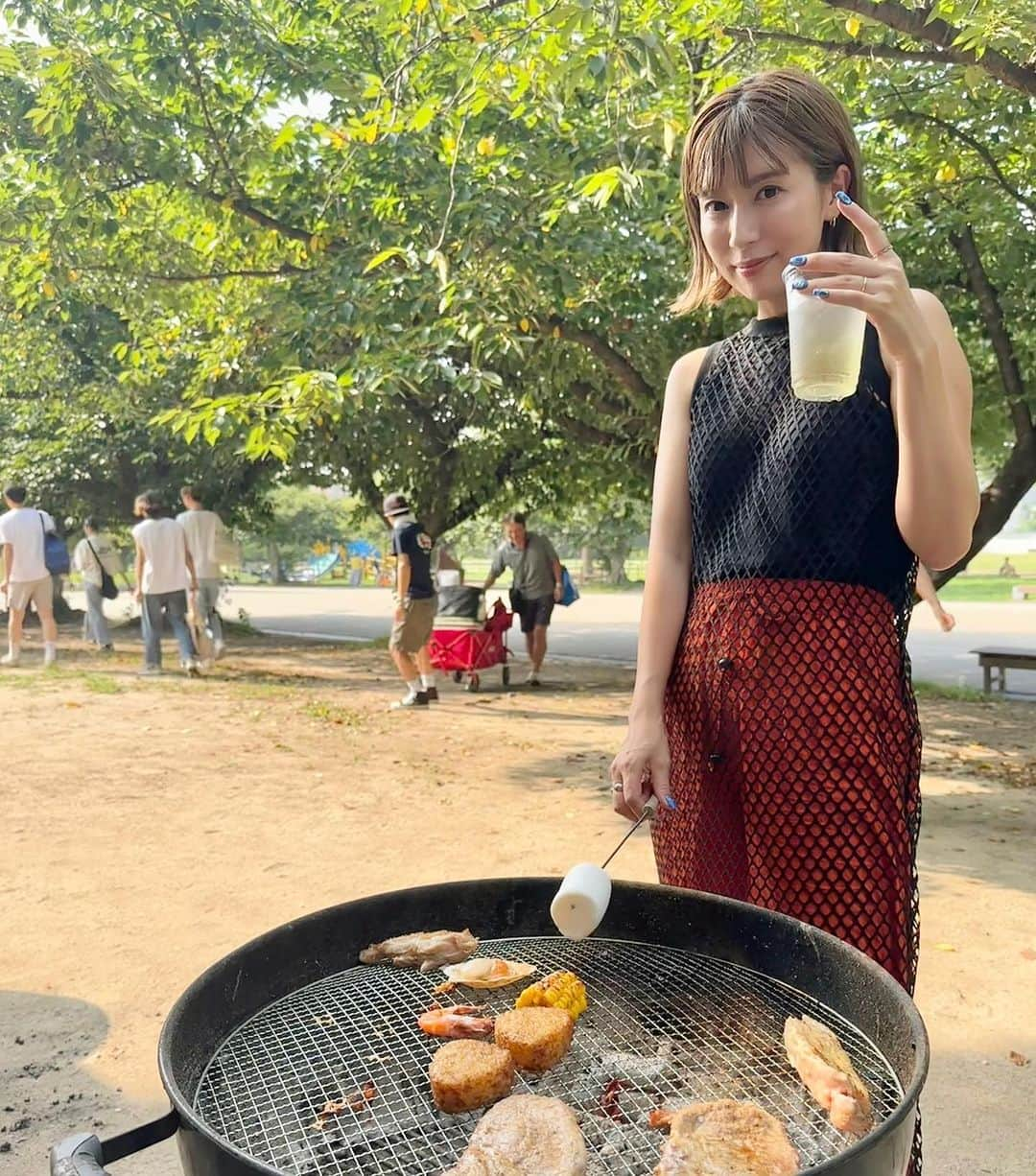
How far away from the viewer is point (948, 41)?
4.36 metres

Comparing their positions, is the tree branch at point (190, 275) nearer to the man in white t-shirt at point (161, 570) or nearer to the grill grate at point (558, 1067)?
the man in white t-shirt at point (161, 570)

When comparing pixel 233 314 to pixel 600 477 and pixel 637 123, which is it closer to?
pixel 637 123

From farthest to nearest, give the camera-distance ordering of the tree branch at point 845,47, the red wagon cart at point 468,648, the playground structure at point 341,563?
the playground structure at point 341,563
the red wagon cart at point 468,648
the tree branch at point 845,47

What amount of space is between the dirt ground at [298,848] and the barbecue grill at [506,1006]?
1.30 m

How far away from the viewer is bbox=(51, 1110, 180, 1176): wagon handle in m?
1.07

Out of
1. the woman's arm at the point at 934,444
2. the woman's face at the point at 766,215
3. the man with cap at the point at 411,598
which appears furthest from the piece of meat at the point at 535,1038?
the man with cap at the point at 411,598

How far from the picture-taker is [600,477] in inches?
578

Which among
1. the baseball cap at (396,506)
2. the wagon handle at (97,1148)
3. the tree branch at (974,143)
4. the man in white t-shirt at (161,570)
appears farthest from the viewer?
the man in white t-shirt at (161,570)

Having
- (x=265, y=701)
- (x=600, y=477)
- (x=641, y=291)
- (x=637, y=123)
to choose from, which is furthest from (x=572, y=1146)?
(x=600, y=477)

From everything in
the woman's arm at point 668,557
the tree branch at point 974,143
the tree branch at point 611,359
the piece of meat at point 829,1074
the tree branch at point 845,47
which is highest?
the tree branch at point 974,143

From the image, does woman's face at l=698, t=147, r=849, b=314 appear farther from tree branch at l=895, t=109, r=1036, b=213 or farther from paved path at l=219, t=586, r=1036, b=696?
paved path at l=219, t=586, r=1036, b=696

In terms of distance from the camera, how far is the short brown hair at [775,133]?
150 centimetres

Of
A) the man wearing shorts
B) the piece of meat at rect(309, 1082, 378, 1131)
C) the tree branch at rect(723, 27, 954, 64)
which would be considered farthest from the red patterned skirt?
the man wearing shorts

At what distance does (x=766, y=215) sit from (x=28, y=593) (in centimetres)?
1064
